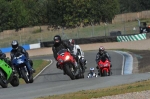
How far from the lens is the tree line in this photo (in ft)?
277

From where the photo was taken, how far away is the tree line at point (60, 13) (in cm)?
8456

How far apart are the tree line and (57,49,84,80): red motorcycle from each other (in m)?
64.8

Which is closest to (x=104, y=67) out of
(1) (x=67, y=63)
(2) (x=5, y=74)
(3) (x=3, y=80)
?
(1) (x=67, y=63)

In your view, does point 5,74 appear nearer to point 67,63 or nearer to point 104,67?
point 67,63

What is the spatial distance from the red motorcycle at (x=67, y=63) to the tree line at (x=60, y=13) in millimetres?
64815

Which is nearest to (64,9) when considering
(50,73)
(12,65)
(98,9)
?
(98,9)

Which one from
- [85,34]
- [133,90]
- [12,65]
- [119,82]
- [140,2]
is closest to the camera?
[133,90]

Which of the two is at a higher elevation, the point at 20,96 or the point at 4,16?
the point at 20,96

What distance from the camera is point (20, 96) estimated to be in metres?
11.9

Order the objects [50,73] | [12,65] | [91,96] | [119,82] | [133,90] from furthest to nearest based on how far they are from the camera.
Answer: [50,73], [12,65], [119,82], [133,90], [91,96]

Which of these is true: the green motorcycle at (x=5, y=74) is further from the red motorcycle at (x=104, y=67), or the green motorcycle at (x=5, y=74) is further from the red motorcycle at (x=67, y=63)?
the red motorcycle at (x=104, y=67)

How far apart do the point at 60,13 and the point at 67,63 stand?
71.1m

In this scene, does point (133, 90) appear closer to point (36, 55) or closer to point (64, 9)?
point (36, 55)

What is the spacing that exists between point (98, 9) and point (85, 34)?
2567 centimetres
